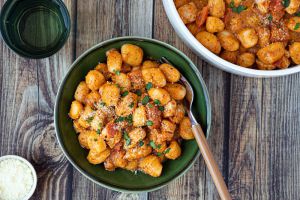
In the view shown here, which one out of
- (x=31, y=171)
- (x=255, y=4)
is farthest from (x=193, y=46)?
(x=31, y=171)

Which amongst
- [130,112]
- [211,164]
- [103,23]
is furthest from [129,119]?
[103,23]

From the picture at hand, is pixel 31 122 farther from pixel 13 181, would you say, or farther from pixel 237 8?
pixel 237 8

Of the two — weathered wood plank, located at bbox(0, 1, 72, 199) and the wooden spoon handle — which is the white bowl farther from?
weathered wood plank, located at bbox(0, 1, 72, 199)

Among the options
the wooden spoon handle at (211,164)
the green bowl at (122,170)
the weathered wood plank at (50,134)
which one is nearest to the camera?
the wooden spoon handle at (211,164)

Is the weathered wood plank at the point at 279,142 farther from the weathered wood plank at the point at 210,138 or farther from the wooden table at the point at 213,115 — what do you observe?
the weathered wood plank at the point at 210,138

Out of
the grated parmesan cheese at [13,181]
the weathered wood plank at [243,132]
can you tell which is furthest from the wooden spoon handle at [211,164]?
the grated parmesan cheese at [13,181]
